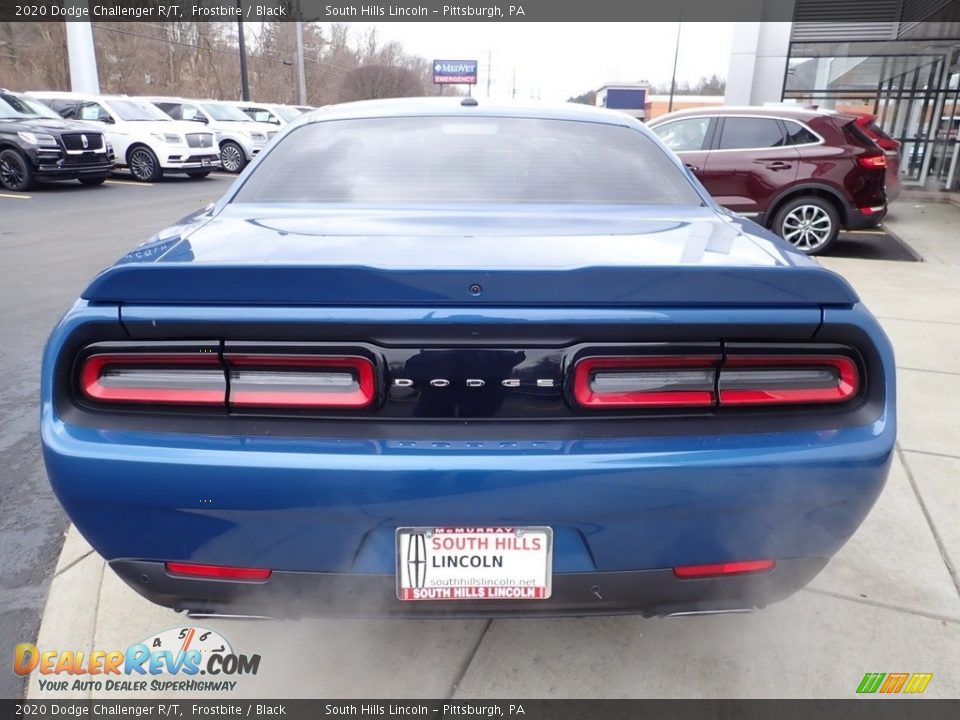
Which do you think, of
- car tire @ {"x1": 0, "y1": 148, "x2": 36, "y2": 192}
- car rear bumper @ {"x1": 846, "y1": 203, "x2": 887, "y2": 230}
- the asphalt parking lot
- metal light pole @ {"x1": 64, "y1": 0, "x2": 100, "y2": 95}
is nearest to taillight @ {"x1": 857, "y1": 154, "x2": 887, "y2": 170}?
car rear bumper @ {"x1": 846, "y1": 203, "x2": 887, "y2": 230}

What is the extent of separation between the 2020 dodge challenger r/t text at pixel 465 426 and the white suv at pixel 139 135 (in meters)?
16.8

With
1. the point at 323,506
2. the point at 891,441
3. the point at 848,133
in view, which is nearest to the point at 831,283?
the point at 891,441

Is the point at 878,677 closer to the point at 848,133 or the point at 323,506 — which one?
the point at 323,506

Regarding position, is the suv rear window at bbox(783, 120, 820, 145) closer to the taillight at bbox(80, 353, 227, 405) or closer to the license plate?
the license plate

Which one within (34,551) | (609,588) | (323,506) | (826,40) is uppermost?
(826,40)

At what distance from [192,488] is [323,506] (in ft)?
0.95

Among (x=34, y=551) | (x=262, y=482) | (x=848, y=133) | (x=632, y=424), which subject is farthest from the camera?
(x=848, y=133)

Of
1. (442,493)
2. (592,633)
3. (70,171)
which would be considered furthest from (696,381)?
(70,171)

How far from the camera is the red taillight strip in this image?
1.66 meters

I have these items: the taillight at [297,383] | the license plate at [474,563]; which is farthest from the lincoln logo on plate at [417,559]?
the taillight at [297,383]

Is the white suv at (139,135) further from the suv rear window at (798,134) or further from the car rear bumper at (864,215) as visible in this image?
the car rear bumper at (864,215)

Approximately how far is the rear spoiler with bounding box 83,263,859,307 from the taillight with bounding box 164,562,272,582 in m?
0.63

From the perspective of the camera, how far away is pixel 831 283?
162 cm

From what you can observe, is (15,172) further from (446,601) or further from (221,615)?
(446,601)
